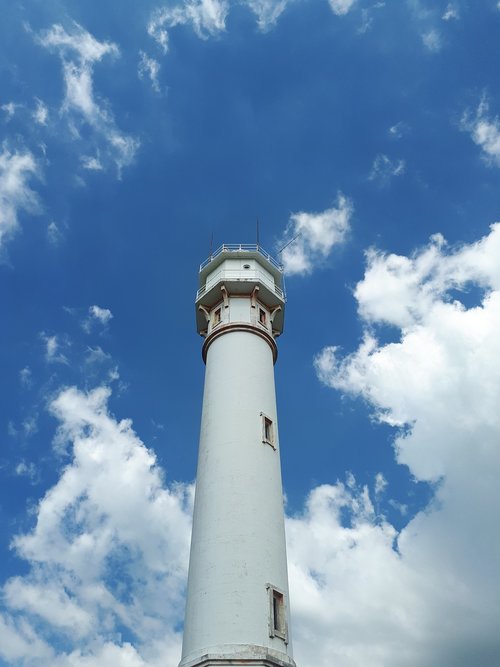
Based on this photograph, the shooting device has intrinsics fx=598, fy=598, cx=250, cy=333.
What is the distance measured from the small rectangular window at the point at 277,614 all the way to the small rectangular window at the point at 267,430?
717cm

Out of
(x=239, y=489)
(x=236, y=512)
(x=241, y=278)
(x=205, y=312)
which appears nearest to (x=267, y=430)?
(x=239, y=489)

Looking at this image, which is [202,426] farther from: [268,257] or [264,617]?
[268,257]

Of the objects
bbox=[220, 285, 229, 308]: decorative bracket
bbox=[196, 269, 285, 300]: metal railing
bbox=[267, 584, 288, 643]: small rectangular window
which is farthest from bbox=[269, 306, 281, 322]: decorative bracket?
bbox=[267, 584, 288, 643]: small rectangular window

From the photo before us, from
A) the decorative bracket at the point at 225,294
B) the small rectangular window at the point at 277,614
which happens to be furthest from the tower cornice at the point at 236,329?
the small rectangular window at the point at 277,614

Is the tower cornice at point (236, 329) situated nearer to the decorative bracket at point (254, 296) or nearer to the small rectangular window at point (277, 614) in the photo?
the decorative bracket at point (254, 296)

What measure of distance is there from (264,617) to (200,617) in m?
2.52

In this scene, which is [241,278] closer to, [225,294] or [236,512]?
[225,294]

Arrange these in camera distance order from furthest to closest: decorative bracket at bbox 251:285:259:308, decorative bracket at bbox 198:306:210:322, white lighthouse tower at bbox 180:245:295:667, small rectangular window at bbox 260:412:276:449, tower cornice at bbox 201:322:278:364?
decorative bracket at bbox 198:306:210:322 < decorative bracket at bbox 251:285:259:308 < tower cornice at bbox 201:322:278:364 < small rectangular window at bbox 260:412:276:449 < white lighthouse tower at bbox 180:245:295:667

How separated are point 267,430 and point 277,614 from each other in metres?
8.90

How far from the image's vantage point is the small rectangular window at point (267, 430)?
29.4 meters

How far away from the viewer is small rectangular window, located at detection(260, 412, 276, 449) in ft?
96.5

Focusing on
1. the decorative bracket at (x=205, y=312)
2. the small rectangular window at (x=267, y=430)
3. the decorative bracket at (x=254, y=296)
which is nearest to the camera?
the small rectangular window at (x=267, y=430)

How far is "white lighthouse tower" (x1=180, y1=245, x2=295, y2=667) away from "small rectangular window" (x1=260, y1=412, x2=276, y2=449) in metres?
0.05

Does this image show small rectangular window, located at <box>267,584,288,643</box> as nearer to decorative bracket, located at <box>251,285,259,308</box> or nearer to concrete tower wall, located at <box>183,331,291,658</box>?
concrete tower wall, located at <box>183,331,291,658</box>
